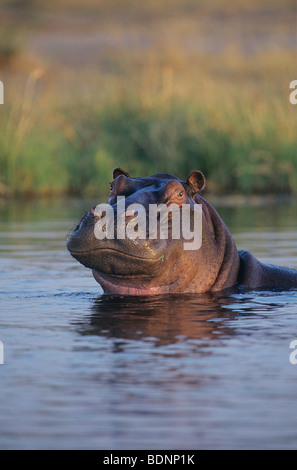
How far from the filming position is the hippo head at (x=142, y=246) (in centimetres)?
648

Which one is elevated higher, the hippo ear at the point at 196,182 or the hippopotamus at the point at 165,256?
the hippo ear at the point at 196,182

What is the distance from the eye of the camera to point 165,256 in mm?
6742

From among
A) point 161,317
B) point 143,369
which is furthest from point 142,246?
point 143,369

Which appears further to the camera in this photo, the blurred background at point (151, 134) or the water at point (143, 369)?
the blurred background at point (151, 134)

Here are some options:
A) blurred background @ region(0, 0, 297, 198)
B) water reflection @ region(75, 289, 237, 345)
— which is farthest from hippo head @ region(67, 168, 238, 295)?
blurred background @ region(0, 0, 297, 198)

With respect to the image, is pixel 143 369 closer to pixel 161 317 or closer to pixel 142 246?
pixel 161 317

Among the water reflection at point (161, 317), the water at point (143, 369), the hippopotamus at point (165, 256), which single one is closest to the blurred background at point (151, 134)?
the hippopotamus at point (165, 256)

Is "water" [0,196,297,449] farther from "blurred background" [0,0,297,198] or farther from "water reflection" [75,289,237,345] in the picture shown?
"blurred background" [0,0,297,198]

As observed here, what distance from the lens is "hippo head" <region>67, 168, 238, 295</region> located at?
6477 millimetres

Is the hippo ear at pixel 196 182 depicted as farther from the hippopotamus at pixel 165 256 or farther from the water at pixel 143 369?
the water at pixel 143 369

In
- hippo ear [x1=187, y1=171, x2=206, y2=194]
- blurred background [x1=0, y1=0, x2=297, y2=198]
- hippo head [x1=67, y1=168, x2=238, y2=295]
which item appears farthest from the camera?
blurred background [x1=0, y1=0, x2=297, y2=198]

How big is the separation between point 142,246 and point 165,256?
0.29 m

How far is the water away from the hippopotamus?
0.44 ft

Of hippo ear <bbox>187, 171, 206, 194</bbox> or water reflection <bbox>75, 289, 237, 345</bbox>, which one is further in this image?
hippo ear <bbox>187, 171, 206, 194</bbox>
